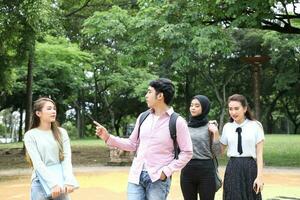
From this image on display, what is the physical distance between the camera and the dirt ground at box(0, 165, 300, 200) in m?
9.99

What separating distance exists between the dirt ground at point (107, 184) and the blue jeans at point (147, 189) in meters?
5.19

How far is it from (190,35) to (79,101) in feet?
87.8

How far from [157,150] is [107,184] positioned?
7.77 metres

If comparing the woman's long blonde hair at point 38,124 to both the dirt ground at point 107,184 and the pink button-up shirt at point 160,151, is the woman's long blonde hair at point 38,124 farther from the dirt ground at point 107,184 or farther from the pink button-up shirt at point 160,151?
the dirt ground at point 107,184

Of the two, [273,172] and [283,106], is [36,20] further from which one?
[283,106]

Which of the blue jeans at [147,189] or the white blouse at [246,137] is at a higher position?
the white blouse at [246,137]

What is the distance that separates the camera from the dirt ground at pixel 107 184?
32.8 feet

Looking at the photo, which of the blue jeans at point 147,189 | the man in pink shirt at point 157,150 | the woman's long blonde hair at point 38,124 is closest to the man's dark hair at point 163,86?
the man in pink shirt at point 157,150

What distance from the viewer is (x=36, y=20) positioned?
12266mm

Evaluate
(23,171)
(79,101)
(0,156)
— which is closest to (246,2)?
(23,171)

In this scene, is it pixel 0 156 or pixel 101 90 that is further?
pixel 101 90

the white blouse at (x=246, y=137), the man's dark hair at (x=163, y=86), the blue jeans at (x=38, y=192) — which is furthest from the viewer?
the white blouse at (x=246, y=137)

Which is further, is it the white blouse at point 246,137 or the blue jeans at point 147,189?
the white blouse at point 246,137

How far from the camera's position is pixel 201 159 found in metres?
5.54
